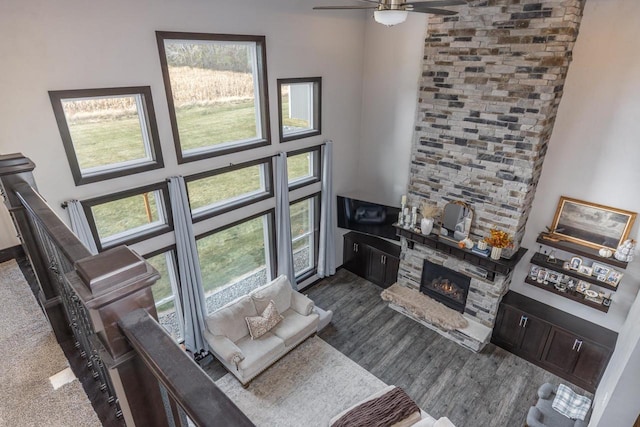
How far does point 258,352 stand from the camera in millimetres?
5285

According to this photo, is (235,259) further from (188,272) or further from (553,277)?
(553,277)

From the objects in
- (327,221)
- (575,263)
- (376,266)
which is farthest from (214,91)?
(575,263)

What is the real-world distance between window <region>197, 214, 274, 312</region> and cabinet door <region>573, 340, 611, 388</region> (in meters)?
4.88

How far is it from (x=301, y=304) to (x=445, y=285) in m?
2.56

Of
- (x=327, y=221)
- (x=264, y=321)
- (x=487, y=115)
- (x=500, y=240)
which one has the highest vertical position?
(x=487, y=115)

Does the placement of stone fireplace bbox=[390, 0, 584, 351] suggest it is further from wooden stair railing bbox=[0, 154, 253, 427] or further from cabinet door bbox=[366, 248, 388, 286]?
wooden stair railing bbox=[0, 154, 253, 427]

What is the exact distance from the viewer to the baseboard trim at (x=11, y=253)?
321 cm

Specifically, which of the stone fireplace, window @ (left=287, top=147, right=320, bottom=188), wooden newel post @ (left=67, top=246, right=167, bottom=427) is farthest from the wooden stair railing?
the stone fireplace

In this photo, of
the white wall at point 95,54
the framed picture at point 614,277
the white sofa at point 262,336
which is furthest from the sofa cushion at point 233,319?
the framed picture at point 614,277

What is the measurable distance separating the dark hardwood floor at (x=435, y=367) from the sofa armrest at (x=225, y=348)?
0.56 metres

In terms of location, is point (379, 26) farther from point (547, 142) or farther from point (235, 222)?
point (235, 222)

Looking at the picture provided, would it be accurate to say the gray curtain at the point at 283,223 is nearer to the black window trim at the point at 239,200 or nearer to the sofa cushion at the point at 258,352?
the black window trim at the point at 239,200

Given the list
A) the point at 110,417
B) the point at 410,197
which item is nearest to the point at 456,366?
the point at 410,197

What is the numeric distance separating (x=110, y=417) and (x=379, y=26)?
656 centimetres
